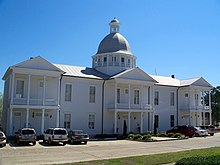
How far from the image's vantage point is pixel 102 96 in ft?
115

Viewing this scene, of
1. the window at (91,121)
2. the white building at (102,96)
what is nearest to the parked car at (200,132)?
the white building at (102,96)

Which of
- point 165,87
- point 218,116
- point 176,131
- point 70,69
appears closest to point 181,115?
point 165,87

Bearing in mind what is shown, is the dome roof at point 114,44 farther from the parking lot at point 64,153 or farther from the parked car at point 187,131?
the parking lot at point 64,153

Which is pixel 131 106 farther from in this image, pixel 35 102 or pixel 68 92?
pixel 35 102

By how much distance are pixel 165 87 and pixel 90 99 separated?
45.7 feet

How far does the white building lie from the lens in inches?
1168

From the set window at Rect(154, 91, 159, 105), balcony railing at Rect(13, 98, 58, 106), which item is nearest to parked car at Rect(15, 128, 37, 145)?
balcony railing at Rect(13, 98, 58, 106)

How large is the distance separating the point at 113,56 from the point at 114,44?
2271mm

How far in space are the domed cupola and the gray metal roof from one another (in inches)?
88.3

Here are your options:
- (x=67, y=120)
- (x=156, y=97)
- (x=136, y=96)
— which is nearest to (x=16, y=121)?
(x=67, y=120)

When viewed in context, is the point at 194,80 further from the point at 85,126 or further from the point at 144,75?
the point at 85,126

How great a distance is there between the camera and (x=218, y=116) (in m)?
65.9

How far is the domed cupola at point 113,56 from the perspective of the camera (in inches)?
1564

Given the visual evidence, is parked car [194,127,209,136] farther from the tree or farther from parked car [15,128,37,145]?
the tree
